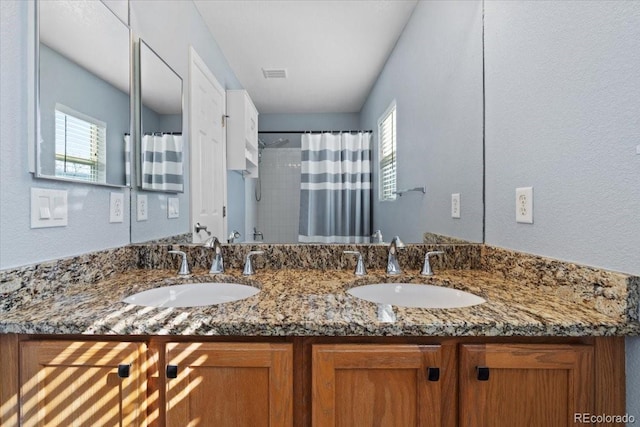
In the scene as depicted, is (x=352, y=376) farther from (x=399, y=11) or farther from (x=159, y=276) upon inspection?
(x=399, y=11)

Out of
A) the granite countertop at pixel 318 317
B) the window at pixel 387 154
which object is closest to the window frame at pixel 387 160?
the window at pixel 387 154

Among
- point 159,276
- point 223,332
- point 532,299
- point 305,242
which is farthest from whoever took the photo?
point 305,242

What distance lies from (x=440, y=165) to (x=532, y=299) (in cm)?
74

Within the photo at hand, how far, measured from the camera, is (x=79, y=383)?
797mm

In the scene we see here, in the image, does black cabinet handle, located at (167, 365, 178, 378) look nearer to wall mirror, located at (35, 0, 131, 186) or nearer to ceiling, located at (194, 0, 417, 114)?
wall mirror, located at (35, 0, 131, 186)

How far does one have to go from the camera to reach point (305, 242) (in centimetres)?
144

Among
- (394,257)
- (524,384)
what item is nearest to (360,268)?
(394,257)

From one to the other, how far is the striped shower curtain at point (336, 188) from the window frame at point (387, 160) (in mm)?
53

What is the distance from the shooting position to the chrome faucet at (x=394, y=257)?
53.1 inches

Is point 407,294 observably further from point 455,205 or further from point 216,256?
point 216,256

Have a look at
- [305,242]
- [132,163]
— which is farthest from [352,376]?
[132,163]

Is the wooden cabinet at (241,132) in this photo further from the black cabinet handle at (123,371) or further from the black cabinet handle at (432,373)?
the black cabinet handle at (432,373)

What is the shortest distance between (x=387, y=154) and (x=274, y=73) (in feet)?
2.07

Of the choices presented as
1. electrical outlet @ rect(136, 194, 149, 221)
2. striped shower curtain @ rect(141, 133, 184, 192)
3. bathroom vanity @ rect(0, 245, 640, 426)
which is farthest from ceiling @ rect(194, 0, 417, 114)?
bathroom vanity @ rect(0, 245, 640, 426)
